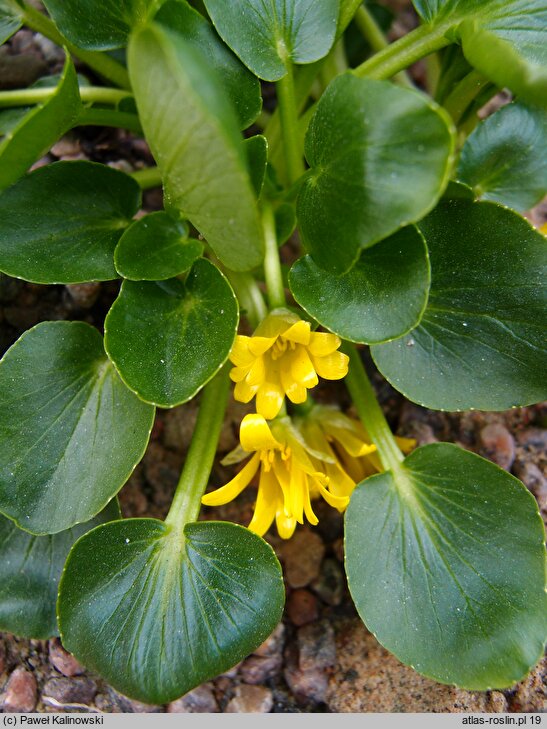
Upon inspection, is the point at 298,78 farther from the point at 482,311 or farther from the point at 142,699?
the point at 142,699

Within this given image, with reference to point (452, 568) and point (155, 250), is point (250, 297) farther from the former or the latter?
point (452, 568)

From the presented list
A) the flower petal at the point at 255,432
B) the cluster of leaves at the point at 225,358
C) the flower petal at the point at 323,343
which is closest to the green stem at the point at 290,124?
the cluster of leaves at the point at 225,358

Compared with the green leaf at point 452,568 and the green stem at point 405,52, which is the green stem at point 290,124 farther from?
the green leaf at point 452,568

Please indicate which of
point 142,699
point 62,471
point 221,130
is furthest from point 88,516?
point 221,130

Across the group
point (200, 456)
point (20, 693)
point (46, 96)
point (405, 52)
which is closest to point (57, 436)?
point (200, 456)

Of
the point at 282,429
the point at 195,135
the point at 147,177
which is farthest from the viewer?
the point at 147,177

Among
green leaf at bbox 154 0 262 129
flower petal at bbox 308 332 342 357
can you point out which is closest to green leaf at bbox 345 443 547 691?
flower petal at bbox 308 332 342 357
